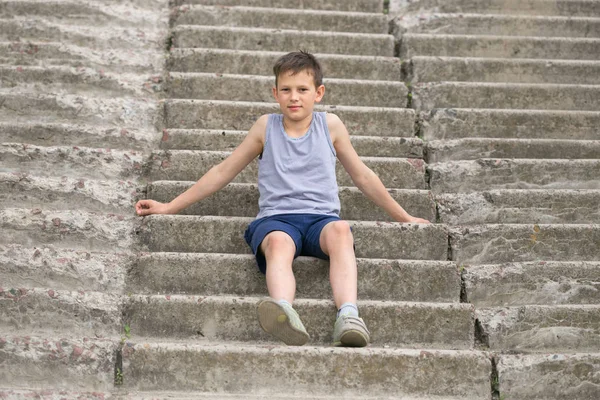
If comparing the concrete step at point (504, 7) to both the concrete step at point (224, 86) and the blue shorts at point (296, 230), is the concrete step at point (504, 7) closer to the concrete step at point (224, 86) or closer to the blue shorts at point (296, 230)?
the concrete step at point (224, 86)

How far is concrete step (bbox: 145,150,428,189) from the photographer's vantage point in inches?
164

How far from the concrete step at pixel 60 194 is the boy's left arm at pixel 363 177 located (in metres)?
0.99

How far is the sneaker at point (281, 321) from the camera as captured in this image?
3.03 metres

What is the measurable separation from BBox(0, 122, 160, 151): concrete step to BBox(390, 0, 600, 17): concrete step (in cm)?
210

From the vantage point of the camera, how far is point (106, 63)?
4.85 meters

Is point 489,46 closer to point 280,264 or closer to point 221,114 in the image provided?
point 221,114

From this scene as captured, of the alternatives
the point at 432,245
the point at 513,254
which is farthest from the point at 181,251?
the point at 513,254

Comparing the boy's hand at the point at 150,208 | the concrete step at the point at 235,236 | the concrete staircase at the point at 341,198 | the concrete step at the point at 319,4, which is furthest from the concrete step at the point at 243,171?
the concrete step at the point at 319,4

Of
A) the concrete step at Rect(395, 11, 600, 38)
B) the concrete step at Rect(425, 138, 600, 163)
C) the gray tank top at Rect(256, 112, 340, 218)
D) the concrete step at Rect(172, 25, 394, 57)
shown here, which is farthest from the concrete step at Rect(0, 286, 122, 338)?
the concrete step at Rect(395, 11, 600, 38)

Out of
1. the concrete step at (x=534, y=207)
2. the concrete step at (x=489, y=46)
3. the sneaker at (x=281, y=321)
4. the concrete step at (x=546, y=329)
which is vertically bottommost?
the concrete step at (x=546, y=329)

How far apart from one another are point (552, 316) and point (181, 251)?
62.4 inches

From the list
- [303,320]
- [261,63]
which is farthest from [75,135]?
[303,320]

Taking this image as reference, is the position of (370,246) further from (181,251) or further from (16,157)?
(16,157)

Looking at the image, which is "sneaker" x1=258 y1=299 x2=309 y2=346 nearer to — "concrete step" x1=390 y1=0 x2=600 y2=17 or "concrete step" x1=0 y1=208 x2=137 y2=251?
"concrete step" x1=0 y1=208 x2=137 y2=251
